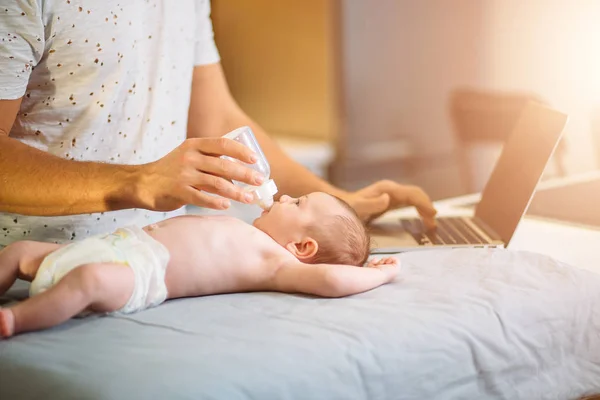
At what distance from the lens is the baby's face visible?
989 millimetres

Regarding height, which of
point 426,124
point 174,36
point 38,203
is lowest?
point 426,124

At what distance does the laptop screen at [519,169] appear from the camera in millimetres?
1244

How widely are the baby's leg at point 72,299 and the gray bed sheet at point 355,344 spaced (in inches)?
0.5

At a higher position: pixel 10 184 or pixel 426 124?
pixel 10 184

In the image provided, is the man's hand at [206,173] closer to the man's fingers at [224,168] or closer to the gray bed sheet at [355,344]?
the man's fingers at [224,168]

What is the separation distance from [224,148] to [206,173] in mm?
36

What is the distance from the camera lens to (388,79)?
244 cm

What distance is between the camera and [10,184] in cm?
99

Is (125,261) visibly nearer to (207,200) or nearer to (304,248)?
(207,200)

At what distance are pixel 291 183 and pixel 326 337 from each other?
1.97ft

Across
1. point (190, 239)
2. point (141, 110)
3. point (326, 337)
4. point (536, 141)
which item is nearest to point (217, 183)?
point (190, 239)

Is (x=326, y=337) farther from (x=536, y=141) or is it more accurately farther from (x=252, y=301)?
(x=536, y=141)

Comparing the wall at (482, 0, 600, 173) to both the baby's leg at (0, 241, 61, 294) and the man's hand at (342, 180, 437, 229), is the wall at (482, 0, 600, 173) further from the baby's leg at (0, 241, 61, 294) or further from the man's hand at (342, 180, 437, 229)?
the baby's leg at (0, 241, 61, 294)

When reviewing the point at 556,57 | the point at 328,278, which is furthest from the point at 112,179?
the point at 556,57
